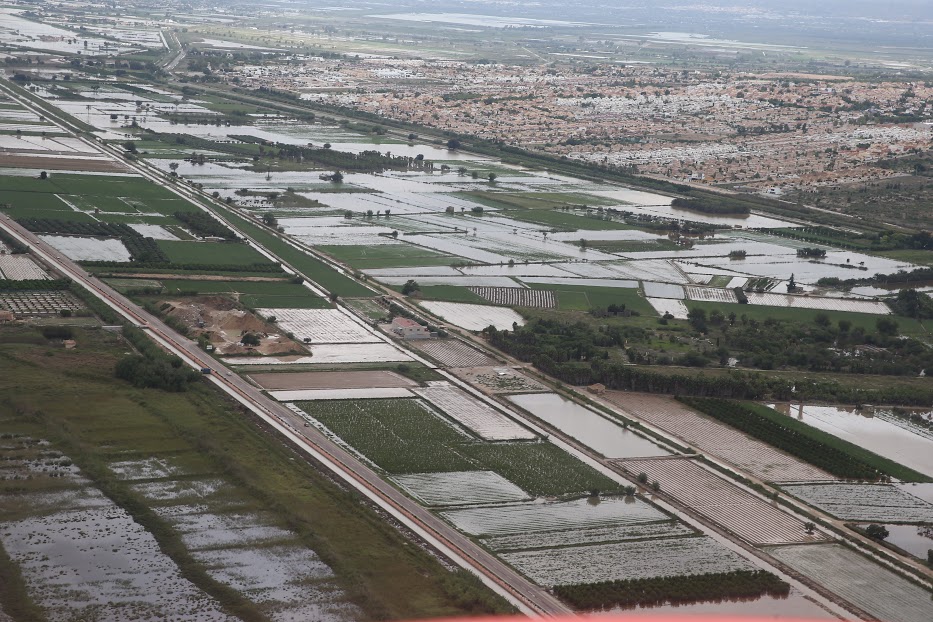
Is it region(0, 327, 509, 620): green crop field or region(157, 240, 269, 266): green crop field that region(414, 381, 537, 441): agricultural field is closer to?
region(0, 327, 509, 620): green crop field

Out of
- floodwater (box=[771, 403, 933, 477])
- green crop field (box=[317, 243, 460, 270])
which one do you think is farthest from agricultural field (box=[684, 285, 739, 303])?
floodwater (box=[771, 403, 933, 477])

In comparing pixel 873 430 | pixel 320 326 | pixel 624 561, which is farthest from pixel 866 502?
pixel 320 326

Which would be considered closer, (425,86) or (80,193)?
(80,193)

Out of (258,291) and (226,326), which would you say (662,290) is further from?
(226,326)

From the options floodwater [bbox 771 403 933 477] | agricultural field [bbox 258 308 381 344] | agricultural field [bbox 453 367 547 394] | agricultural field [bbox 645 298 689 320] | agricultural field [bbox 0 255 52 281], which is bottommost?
floodwater [bbox 771 403 933 477]

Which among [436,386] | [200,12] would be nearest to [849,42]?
[200,12]

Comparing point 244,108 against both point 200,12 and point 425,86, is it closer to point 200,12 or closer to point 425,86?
point 425,86

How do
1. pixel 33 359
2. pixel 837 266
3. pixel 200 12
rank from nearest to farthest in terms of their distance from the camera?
pixel 33 359, pixel 837 266, pixel 200 12
